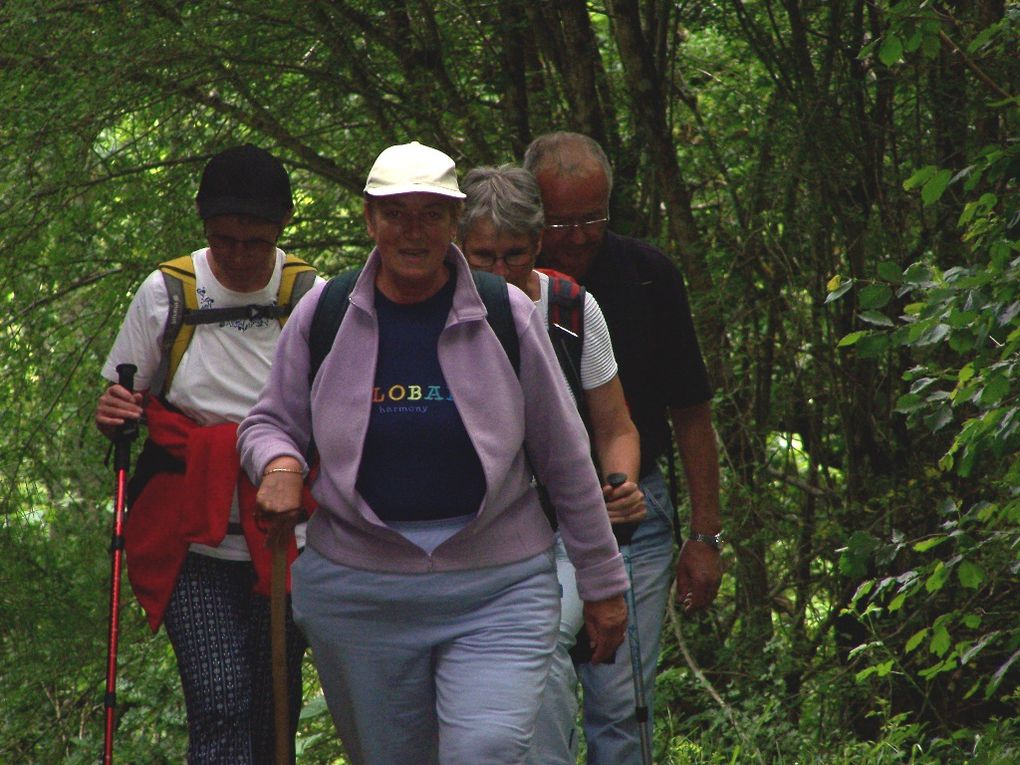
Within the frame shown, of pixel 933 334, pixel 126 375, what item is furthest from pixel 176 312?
pixel 933 334

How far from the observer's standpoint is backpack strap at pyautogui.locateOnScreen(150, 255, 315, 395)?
3867mm

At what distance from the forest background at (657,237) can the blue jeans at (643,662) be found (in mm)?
1245

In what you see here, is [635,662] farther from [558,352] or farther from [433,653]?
[433,653]

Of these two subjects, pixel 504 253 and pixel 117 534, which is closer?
pixel 504 253

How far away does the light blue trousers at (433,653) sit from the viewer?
2980mm

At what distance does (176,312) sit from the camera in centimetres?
386

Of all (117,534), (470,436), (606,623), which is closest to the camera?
(470,436)

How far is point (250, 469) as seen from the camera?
311 centimetres

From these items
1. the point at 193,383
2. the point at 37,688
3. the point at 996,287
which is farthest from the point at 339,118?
the point at 996,287

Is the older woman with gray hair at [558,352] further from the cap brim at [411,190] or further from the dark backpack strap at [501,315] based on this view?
the cap brim at [411,190]

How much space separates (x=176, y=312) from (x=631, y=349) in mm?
1138

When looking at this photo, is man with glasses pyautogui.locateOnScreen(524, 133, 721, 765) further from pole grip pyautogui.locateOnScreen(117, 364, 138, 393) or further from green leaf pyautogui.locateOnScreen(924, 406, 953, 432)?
pole grip pyautogui.locateOnScreen(117, 364, 138, 393)

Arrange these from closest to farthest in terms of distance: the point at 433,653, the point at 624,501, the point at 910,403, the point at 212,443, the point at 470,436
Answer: the point at 470,436 < the point at 433,653 < the point at 624,501 < the point at 212,443 < the point at 910,403

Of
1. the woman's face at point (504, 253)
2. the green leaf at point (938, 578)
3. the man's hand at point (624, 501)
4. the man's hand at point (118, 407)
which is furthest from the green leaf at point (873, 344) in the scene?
the man's hand at point (118, 407)
